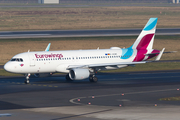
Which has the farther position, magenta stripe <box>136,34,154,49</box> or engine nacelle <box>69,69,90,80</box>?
magenta stripe <box>136,34,154,49</box>

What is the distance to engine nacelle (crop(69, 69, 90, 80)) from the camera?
4619 centimetres

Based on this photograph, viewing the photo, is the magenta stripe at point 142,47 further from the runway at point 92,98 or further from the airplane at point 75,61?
the runway at point 92,98

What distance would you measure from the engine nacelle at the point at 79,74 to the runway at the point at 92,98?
42.2 inches

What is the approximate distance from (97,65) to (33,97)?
1344 cm

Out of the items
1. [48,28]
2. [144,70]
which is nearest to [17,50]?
[144,70]

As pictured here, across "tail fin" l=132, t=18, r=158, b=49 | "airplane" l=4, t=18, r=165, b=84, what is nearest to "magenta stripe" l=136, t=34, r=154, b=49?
"tail fin" l=132, t=18, r=158, b=49

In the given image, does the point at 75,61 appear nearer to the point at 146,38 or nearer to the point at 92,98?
the point at 146,38

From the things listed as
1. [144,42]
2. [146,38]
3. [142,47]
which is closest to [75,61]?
[142,47]

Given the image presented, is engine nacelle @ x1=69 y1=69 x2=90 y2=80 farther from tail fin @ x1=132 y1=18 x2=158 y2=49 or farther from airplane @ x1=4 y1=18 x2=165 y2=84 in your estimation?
tail fin @ x1=132 y1=18 x2=158 y2=49

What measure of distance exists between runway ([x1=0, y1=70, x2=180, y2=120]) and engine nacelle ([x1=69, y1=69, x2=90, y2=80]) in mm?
1072

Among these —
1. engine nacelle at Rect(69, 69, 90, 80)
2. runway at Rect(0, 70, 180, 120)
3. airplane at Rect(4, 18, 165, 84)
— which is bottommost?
runway at Rect(0, 70, 180, 120)

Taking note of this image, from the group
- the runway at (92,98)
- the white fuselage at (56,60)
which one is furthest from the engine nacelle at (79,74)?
the white fuselage at (56,60)

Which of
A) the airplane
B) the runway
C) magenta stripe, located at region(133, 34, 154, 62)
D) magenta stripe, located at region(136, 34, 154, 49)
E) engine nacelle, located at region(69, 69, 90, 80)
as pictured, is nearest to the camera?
the runway

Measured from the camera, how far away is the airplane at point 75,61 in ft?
154
